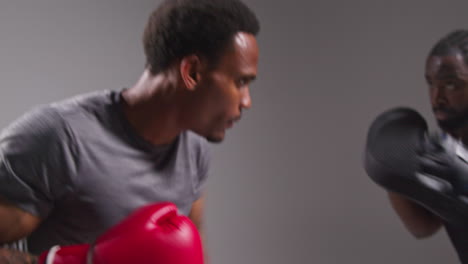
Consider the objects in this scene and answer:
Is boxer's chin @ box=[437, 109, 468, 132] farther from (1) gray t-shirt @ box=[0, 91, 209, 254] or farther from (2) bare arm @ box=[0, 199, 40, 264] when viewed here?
(2) bare arm @ box=[0, 199, 40, 264]

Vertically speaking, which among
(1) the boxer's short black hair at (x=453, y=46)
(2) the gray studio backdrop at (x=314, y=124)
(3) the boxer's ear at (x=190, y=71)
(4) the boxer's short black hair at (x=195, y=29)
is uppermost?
(4) the boxer's short black hair at (x=195, y=29)

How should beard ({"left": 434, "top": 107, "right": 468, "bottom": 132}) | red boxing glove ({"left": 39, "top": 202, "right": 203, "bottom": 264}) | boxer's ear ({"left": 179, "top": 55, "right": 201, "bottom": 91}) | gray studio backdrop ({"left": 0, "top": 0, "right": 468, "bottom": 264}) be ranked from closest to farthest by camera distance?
red boxing glove ({"left": 39, "top": 202, "right": 203, "bottom": 264}) → boxer's ear ({"left": 179, "top": 55, "right": 201, "bottom": 91}) → beard ({"left": 434, "top": 107, "right": 468, "bottom": 132}) → gray studio backdrop ({"left": 0, "top": 0, "right": 468, "bottom": 264})

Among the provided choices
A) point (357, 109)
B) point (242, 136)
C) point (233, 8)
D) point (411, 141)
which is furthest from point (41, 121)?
point (357, 109)

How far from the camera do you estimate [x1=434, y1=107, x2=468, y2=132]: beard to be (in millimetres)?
1146

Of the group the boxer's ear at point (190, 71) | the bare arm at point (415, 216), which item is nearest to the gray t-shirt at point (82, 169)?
the boxer's ear at point (190, 71)

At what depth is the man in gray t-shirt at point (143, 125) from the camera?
3.07 ft

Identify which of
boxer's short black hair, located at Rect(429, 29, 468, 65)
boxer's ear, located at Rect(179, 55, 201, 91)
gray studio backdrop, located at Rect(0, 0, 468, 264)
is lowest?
gray studio backdrop, located at Rect(0, 0, 468, 264)

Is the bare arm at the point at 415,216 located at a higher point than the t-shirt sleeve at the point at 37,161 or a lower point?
lower

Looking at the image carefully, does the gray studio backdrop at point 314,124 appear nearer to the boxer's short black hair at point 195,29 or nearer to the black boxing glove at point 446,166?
the boxer's short black hair at point 195,29

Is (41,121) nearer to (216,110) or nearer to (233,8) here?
(216,110)

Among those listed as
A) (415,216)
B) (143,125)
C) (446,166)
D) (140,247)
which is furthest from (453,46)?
(140,247)

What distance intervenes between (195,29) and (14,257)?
52 cm

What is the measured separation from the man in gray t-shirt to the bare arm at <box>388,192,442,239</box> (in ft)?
1.46

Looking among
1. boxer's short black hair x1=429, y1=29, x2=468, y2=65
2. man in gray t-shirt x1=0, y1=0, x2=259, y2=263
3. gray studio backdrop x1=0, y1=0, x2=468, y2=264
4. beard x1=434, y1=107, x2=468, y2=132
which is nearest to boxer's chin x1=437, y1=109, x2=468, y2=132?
beard x1=434, y1=107, x2=468, y2=132
